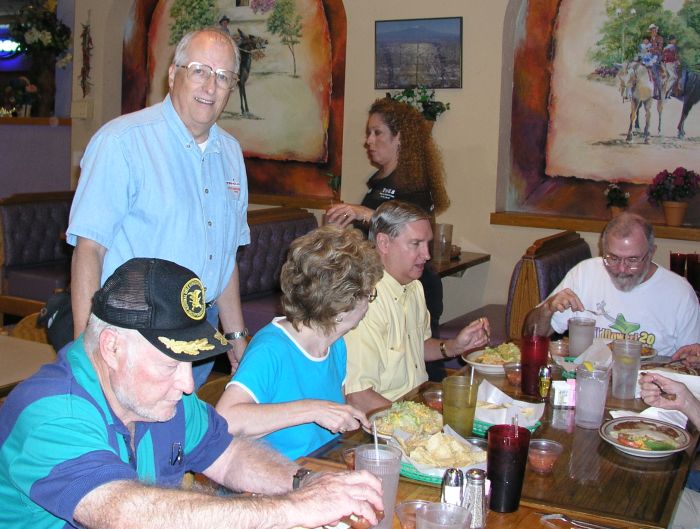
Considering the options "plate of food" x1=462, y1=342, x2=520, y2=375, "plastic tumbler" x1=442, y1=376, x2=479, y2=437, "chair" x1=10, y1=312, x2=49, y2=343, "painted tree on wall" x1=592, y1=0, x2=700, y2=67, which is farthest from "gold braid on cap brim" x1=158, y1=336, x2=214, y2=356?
"painted tree on wall" x1=592, y1=0, x2=700, y2=67

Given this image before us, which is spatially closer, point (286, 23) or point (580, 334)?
point (580, 334)

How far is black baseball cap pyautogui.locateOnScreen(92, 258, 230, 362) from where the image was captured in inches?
61.6

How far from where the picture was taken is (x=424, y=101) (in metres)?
6.41

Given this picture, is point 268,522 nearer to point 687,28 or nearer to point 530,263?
point 530,263

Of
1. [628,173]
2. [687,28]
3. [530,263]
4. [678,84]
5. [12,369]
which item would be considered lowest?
[12,369]

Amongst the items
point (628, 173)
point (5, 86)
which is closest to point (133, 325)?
point (628, 173)

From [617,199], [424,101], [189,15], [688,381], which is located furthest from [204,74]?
[189,15]

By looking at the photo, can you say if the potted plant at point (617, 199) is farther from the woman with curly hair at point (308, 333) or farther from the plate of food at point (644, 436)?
the woman with curly hair at point (308, 333)

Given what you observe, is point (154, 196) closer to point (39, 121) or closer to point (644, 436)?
point (644, 436)

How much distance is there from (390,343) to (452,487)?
127cm

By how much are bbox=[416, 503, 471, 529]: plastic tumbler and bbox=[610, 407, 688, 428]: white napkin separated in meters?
1.11

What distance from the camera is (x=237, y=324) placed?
316 centimetres

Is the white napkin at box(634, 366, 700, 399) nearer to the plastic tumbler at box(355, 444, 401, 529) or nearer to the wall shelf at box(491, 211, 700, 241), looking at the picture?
the plastic tumbler at box(355, 444, 401, 529)

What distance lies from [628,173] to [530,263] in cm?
173
